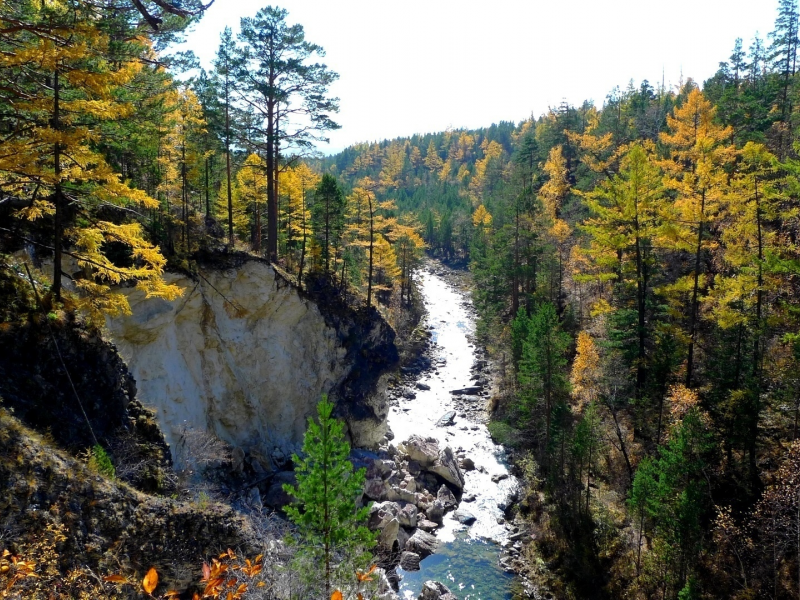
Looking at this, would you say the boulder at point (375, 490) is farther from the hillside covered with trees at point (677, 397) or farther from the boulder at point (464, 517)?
the hillside covered with trees at point (677, 397)

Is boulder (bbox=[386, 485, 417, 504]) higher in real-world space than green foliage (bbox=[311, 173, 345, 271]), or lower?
lower

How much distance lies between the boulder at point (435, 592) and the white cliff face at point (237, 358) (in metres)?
10.0

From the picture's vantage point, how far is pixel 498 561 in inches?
821

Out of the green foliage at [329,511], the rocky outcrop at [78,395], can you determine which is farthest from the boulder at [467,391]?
the green foliage at [329,511]

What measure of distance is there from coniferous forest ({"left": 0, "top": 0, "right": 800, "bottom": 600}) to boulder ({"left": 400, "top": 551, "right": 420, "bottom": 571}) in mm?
4563

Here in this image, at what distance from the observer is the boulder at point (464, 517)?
23797mm

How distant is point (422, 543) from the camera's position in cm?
2162

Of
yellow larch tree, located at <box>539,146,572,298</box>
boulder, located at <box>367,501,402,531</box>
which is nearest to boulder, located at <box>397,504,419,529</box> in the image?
boulder, located at <box>367,501,402,531</box>

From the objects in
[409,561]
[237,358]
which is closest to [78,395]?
[237,358]

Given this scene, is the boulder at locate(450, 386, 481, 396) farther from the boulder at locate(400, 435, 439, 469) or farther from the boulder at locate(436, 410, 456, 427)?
the boulder at locate(400, 435, 439, 469)

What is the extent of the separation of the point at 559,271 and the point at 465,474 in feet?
57.3

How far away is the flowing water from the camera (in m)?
19.7

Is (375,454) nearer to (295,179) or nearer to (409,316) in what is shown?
(295,179)

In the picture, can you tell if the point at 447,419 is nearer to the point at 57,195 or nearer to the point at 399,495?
the point at 399,495
